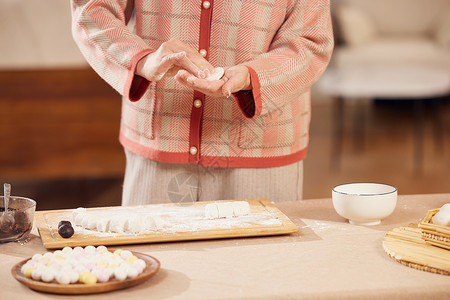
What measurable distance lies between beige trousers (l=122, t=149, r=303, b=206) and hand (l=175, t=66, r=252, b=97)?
11.7 inches

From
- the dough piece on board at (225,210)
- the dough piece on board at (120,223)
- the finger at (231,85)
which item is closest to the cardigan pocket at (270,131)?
the finger at (231,85)

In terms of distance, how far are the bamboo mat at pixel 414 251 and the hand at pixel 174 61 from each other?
1.82 ft

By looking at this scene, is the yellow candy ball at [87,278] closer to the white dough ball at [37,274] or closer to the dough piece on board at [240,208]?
the white dough ball at [37,274]

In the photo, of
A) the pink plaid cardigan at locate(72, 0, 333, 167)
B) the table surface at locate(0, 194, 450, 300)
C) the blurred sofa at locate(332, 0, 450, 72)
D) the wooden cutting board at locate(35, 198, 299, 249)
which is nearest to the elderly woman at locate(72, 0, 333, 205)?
the pink plaid cardigan at locate(72, 0, 333, 167)

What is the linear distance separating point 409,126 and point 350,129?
626mm

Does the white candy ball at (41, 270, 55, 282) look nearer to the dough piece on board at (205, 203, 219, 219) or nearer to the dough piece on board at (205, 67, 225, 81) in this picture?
the dough piece on board at (205, 203, 219, 219)

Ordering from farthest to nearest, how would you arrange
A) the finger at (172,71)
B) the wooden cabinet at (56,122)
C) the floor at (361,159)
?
the floor at (361,159) → the wooden cabinet at (56,122) → the finger at (172,71)

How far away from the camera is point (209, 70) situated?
5.09ft

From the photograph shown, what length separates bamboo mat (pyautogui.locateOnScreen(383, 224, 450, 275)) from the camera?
119cm

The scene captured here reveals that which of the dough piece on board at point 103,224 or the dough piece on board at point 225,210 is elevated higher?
the dough piece on board at point 225,210

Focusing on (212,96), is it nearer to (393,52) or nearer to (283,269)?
(283,269)

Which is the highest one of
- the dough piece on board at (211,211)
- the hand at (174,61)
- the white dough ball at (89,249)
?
the hand at (174,61)

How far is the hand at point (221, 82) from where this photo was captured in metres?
1.52

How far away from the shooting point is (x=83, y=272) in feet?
3.58
